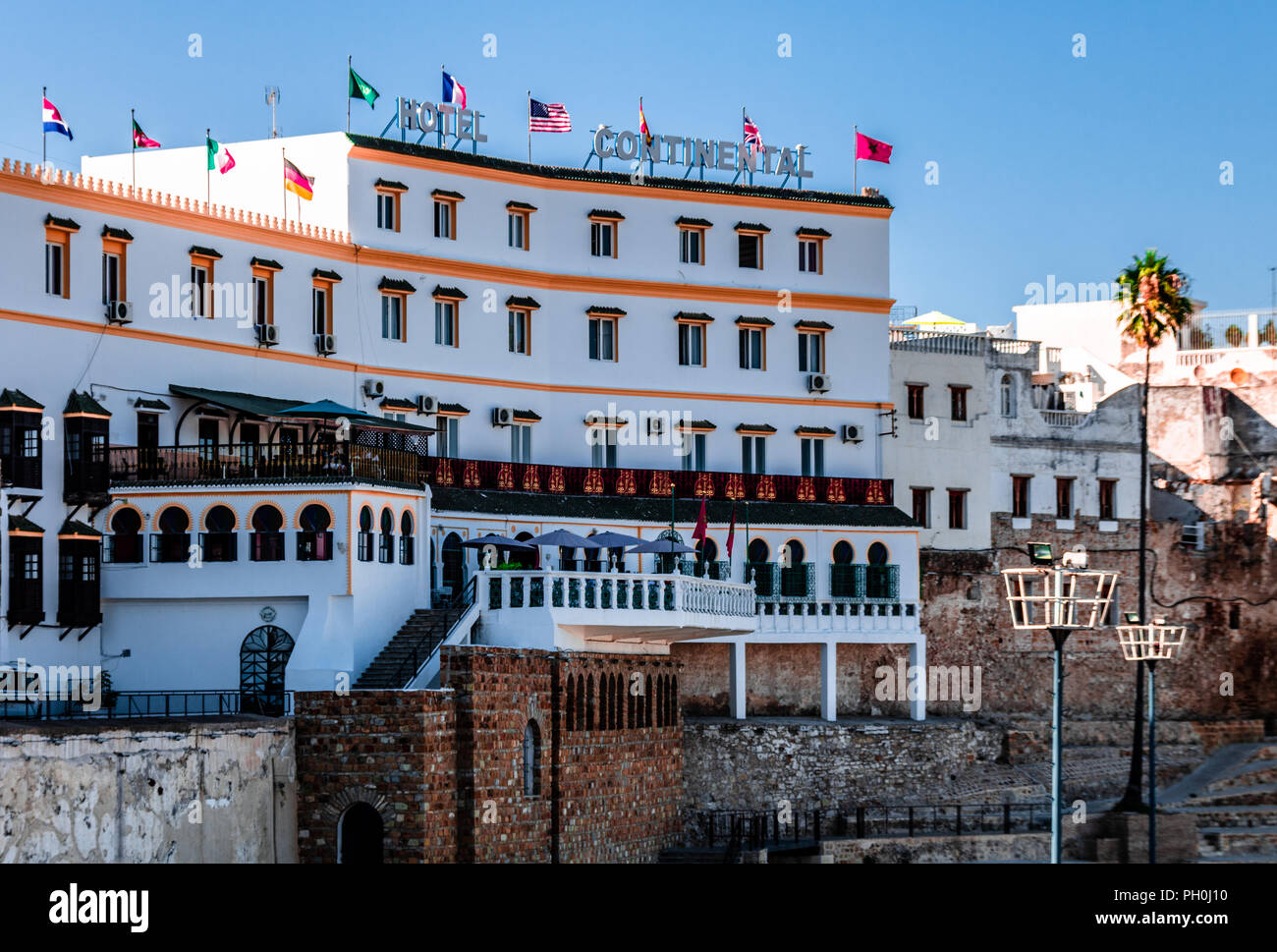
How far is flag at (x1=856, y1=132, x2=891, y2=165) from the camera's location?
71438 millimetres

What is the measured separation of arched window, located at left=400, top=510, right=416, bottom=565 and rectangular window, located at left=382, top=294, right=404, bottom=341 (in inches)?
445

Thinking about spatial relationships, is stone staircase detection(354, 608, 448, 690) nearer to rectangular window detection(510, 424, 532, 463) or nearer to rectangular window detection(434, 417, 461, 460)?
rectangular window detection(434, 417, 461, 460)

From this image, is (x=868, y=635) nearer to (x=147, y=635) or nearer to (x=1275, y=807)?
(x=1275, y=807)

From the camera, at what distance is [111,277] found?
53406 millimetres

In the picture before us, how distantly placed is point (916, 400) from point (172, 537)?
3035 cm

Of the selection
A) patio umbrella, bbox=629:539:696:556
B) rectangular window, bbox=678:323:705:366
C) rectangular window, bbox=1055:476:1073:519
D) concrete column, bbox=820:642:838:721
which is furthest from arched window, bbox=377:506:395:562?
rectangular window, bbox=1055:476:1073:519

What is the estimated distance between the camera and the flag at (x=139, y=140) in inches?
2282

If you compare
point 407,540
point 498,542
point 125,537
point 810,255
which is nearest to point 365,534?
point 407,540

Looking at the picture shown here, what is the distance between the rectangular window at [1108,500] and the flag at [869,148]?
1464 cm

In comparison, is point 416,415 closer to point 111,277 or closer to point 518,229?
point 518,229

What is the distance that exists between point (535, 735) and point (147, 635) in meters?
9.41

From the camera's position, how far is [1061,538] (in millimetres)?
75188

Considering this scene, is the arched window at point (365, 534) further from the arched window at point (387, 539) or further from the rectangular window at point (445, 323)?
the rectangular window at point (445, 323)
